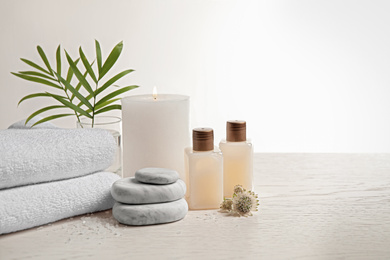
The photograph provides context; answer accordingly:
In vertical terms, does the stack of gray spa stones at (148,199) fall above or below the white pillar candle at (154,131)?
below

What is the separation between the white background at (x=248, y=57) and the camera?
6.33 feet

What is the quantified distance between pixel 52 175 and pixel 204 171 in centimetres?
22

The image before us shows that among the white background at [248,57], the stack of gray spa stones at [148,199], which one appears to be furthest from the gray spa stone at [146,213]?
the white background at [248,57]

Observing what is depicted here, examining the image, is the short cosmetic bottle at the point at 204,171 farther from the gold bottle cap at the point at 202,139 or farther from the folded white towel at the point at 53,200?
the folded white towel at the point at 53,200

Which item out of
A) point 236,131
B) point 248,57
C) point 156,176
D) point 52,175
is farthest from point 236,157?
point 248,57

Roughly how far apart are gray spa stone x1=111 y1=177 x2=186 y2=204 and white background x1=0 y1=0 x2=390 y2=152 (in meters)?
1.34

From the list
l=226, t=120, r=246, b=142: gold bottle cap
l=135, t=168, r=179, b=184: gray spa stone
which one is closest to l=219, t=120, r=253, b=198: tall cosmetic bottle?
l=226, t=120, r=246, b=142: gold bottle cap

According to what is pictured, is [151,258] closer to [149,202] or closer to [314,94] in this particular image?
[149,202]

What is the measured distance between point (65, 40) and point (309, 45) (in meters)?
1.00

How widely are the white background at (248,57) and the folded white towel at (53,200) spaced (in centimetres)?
129

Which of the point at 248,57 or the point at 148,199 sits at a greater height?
the point at 248,57

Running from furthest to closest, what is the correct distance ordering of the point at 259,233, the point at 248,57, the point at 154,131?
the point at 248,57 → the point at 154,131 → the point at 259,233

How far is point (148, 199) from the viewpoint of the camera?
0.65 m

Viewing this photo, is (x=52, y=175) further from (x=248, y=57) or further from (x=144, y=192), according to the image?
(x=248, y=57)
